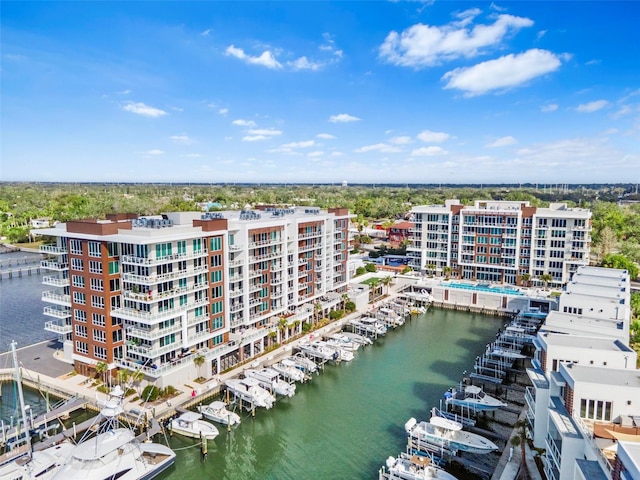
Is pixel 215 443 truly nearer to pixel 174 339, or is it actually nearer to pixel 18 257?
pixel 174 339

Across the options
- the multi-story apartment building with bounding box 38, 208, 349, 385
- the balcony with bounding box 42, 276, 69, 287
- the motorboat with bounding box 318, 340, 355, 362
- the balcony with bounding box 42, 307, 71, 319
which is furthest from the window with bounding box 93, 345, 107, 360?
the motorboat with bounding box 318, 340, 355, 362

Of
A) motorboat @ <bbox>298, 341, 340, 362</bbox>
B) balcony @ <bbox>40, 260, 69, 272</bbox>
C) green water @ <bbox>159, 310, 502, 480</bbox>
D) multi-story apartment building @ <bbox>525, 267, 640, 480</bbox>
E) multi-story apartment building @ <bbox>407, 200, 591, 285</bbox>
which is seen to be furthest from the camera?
multi-story apartment building @ <bbox>407, 200, 591, 285</bbox>

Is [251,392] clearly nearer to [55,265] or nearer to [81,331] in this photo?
[81,331]

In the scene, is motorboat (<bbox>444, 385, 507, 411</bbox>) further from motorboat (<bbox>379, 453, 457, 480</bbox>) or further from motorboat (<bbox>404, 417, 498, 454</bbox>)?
motorboat (<bbox>379, 453, 457, 480</bbox>)

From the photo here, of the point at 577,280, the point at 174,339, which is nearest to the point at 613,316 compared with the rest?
the point at 577,280

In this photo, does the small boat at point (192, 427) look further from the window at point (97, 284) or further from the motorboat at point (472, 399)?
the motorboat at point (472, 399)
